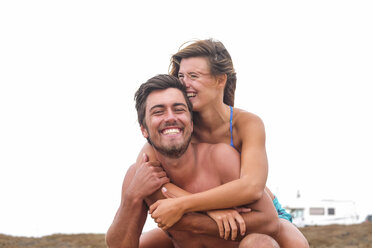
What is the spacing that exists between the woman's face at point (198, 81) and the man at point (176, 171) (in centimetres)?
20

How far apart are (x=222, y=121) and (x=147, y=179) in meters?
1.05

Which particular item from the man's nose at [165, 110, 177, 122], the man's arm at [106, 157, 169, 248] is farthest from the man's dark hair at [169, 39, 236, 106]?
the man's arm at [106, 157, 169, 248]

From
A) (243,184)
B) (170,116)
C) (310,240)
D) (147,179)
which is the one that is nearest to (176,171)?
(147,179)

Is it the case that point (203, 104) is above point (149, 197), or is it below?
above

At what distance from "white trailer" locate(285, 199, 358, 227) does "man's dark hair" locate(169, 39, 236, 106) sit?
Answer: 31253 millimetres

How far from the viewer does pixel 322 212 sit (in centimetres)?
3581

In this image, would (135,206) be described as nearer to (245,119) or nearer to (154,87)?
(154,87)

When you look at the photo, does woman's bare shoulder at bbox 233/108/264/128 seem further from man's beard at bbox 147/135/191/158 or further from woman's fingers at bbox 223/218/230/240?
woman's fingers at bbox 223/218/230/240

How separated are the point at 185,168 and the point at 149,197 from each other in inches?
17.4

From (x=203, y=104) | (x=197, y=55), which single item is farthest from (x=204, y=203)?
(x=197, y=55)

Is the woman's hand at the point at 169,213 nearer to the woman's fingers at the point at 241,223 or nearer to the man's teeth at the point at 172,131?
the woman's fingers at the point at 241,223

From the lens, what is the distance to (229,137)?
5020mm

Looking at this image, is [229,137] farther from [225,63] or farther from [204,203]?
[204,203]

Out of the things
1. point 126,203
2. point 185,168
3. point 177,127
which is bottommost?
point 126,203
